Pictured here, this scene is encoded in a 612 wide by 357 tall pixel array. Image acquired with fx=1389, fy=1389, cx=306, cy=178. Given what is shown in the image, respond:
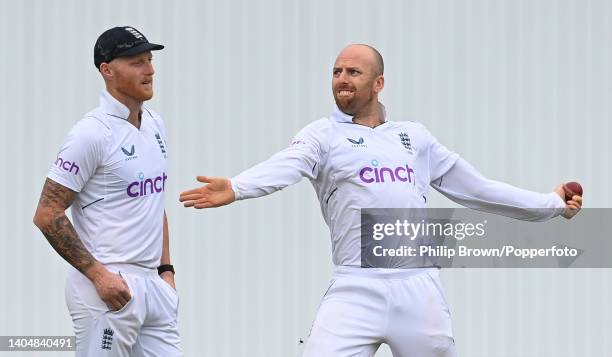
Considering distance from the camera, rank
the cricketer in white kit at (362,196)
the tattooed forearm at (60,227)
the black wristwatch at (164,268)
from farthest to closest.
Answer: the black wristwatch at (164,268) → the cricketer in white kit at (362,196) → the tattooed forearm at (60,227)

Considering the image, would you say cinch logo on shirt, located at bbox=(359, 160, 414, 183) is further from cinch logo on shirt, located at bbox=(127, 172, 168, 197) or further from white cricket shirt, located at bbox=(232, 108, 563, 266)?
cinch logo on shirt, located at bbox=(127, 172, 168, 197)

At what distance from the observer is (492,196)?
974cm

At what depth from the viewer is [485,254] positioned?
10.1m

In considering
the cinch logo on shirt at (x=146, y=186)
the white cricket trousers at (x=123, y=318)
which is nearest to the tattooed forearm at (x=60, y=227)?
the white cricket trousers at (x=123, y=318)

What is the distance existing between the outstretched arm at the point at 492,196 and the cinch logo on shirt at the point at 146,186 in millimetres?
1948

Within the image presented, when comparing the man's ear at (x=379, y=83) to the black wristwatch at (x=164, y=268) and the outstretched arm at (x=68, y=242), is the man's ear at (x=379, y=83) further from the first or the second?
the outstretched arm at (x=68, y=242)

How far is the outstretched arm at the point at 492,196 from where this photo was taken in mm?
9727

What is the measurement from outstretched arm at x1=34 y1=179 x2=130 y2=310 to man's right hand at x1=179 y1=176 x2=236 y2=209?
83 centimetres

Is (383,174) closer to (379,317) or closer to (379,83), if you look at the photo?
(379,83)

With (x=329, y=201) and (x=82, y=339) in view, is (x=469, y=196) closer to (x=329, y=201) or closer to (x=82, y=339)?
(x=329, y=201)

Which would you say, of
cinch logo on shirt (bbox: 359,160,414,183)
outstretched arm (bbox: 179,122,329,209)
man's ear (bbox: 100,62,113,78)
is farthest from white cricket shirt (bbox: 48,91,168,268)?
cinch logo on shirt (bbox: 359,160,414,183)

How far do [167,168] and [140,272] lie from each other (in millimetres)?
733

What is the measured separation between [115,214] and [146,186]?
11.1 inches

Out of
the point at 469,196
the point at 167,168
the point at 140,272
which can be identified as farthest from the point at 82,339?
the point at 469,196
